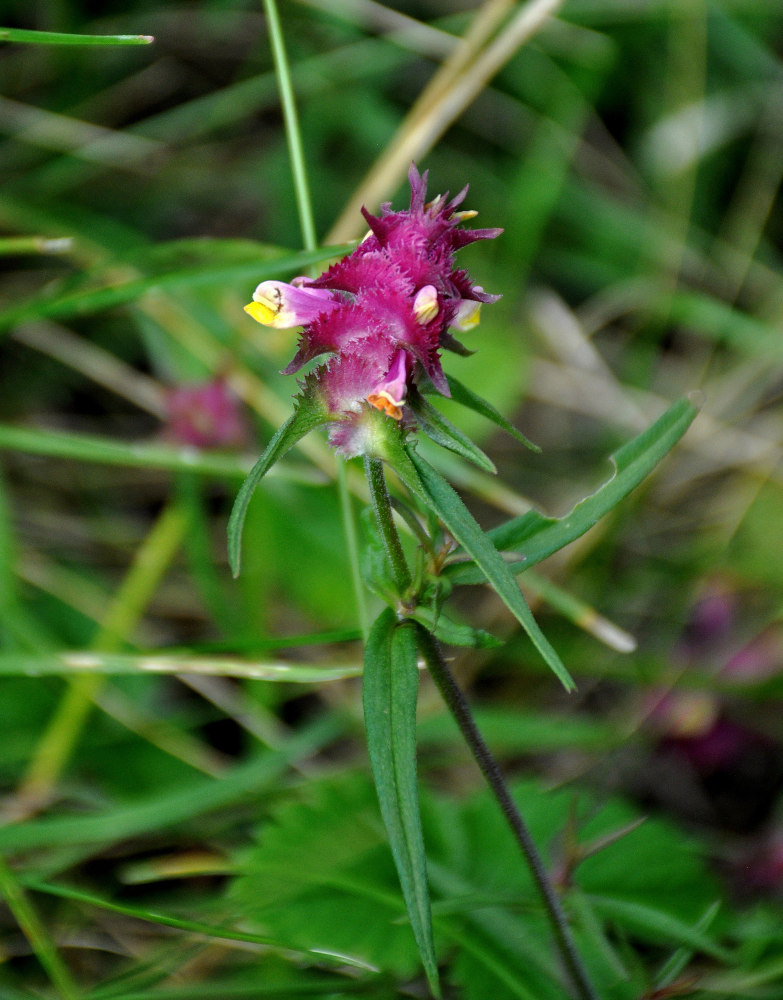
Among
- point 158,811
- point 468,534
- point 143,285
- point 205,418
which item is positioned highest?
point 143,285

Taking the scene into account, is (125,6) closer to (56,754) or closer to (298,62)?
(298,62)

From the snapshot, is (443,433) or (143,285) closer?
(443,433)

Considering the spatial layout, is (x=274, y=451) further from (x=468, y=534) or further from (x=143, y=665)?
(x=143, y=665)

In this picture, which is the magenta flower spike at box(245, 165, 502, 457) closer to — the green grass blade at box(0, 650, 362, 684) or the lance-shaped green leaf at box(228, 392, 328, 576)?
the lance-shaped green leaf at box(228, 392, 328, 576)

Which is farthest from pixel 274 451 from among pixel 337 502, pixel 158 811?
pixel 337 502

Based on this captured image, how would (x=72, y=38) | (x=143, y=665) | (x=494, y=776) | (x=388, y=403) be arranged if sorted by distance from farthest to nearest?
(x=143, y=665)
(x=72, y=38)
(x=494, y=776)
(x=388, y=403)

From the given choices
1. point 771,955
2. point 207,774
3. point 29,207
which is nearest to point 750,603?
point 771,955

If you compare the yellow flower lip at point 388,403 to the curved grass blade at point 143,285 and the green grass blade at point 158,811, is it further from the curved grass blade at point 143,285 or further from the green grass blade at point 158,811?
the green grass blade at point 158,811
